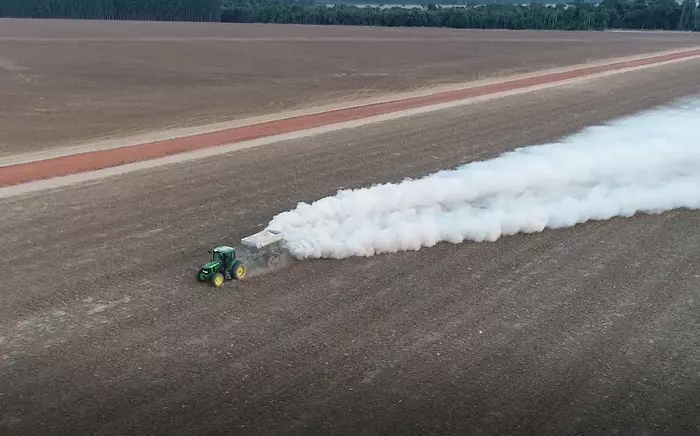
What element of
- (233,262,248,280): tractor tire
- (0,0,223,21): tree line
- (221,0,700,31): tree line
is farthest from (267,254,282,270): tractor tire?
(0,0,223,21): tree line

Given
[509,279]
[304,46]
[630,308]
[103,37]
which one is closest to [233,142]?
[509,279]

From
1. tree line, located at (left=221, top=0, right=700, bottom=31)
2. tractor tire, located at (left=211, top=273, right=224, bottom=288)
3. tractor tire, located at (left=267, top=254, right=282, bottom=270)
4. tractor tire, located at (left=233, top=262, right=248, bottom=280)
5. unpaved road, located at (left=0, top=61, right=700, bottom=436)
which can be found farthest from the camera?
tree line, located at (left=221, top=0, right=700, bottom=31)

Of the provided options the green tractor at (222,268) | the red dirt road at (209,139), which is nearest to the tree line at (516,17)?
the red dirt road at (209,139)

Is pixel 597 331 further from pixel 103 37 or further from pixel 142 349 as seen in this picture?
pixel 103 37

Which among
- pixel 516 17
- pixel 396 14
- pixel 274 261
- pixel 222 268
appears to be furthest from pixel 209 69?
pixel 516 17

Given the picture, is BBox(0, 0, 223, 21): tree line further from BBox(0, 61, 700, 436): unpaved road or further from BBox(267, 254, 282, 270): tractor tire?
BBox(267, 254, 282, 270): tractor tire

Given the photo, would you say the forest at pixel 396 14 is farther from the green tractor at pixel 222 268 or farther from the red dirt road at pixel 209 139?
the green tractor at pixel 222 268
